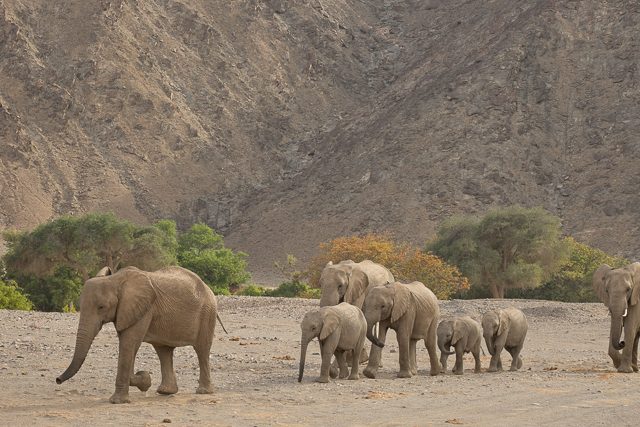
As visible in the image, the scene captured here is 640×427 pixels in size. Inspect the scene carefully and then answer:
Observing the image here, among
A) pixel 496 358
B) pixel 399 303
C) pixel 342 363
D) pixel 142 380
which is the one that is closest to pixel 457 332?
pixel 496 358

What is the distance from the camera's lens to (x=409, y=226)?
74.2 metres

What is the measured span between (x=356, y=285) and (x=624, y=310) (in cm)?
481

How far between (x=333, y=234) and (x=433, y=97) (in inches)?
562

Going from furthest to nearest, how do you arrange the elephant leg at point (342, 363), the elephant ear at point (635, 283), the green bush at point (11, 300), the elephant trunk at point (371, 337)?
the green bush at point (11, 300)
the elephant ear at point (635, 283)
the elephant trunk at point (371, 337)
the elephant leg at point (342, 363)

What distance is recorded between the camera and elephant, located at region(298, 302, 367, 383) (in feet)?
57.7

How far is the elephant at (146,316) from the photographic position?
46.7ft

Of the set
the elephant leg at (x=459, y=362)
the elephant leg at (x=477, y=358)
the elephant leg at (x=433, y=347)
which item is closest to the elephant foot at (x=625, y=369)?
the elephant leg at (x=477, y=358)

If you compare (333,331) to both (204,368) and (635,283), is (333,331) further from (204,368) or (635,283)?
(635,283)

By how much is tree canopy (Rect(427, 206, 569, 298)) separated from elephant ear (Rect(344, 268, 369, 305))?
2997cm

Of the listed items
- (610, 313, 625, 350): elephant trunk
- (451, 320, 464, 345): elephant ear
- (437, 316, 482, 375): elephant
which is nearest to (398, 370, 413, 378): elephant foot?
(437, 316, 482, 375): elephant

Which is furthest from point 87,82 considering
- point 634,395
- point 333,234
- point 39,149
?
point 634,395

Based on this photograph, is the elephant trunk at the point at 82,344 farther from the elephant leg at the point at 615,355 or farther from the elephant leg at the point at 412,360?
the elephant leg at the point at 615,355

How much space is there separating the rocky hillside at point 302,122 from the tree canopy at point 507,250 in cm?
1669

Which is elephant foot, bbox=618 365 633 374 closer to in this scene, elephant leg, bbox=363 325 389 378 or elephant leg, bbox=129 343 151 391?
elephant leg, bbox=363 325 389 378
